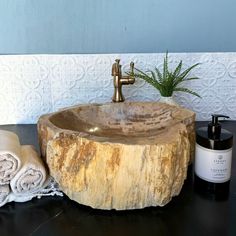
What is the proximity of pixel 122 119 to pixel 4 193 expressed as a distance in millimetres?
397

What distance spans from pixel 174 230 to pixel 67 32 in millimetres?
723

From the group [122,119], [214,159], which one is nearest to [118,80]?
[122,119]

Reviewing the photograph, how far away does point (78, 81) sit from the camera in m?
1.13

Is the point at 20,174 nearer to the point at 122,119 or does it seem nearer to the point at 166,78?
the point at 122,119

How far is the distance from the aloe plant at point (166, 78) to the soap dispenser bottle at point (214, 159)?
293 millimetres

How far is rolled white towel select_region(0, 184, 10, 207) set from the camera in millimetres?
705

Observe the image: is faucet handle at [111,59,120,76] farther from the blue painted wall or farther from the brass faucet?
the blue painted wall

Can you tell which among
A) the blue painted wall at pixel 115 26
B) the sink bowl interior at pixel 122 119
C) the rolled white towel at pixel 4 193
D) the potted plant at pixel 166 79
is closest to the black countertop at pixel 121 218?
Result: the rolled white towel at pixel 4 193

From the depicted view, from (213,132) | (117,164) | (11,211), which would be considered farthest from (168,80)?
(11,211)

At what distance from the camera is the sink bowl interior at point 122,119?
3.05ft

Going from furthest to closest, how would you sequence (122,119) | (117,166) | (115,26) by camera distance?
(115,26)
(122,119)
(117,166)

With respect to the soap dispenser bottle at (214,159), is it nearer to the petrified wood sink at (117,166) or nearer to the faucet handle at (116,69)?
the petrified wood sink at (117,166)

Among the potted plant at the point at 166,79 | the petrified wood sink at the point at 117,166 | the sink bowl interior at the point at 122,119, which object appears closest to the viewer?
the petrified wood sink at the point at 117,166

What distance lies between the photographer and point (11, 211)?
711 mm
